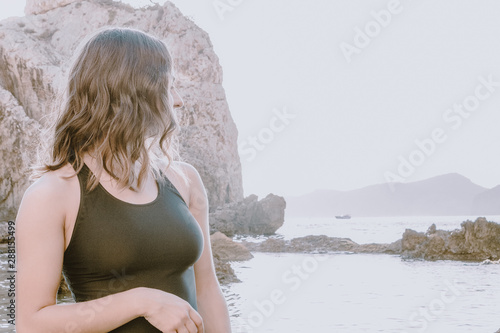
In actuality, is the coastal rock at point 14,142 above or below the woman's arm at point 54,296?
below

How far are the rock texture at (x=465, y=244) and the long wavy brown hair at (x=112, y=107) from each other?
18950mm

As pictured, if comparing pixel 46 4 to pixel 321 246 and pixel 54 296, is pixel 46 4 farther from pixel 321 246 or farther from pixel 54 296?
pixel 54 296

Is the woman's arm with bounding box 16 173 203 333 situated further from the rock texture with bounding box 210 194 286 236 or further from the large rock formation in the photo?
the large rock formation

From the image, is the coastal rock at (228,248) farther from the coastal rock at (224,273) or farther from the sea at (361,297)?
the coastal rock at (224,273)

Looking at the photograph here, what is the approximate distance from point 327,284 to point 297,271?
7.48 feet

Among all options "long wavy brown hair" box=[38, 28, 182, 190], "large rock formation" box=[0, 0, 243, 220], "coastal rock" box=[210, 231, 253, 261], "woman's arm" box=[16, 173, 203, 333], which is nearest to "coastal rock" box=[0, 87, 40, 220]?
"large rock formation" box=[0, 0, 243, 220]

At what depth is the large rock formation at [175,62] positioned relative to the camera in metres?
39.2

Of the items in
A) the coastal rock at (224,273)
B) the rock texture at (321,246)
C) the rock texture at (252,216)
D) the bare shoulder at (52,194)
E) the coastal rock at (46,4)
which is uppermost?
the coastal rock at (46,4)

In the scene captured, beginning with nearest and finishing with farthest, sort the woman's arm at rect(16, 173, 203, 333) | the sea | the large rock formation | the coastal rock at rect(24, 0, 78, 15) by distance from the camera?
the woman's arm at rect(16, 173, 203, 333)
the sea
the large rock formation
the coastal rock at rect(24, 0, 78, 15)

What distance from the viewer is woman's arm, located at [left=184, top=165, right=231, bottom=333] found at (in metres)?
1.51

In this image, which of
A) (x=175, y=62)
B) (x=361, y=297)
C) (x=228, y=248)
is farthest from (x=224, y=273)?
(x=175, y=62)

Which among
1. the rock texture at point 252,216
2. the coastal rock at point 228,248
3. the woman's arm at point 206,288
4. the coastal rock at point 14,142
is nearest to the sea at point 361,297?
the coastal rock at point 228,248

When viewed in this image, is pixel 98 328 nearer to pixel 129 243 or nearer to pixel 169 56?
pixel 129 243

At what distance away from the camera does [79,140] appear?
4.41 ft
